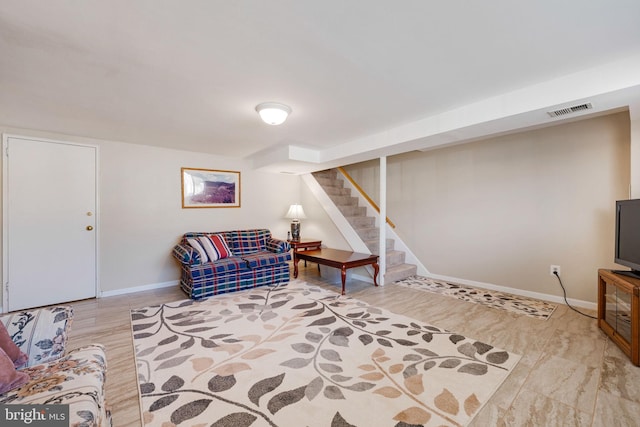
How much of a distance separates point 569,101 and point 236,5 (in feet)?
8.08

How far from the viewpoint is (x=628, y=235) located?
2.32 m

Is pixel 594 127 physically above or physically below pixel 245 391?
above

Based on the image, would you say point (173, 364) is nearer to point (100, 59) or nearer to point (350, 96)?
point (100, 59)

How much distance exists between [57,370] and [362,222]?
4.53 meters

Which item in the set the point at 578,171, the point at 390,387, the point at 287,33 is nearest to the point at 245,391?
the point at 390,387

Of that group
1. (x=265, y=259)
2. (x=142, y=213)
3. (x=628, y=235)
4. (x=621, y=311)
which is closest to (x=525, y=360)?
(x=621, y=311)

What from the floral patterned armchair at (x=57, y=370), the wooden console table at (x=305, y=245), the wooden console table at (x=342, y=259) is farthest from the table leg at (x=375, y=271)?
the floral patterned armchair at (x=57, y=370)

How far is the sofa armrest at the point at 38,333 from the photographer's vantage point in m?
1.40

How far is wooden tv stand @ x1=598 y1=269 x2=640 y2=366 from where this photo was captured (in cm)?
193

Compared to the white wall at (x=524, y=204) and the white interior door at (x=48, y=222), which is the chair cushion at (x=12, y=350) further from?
the white wall at (x=524, y=204)

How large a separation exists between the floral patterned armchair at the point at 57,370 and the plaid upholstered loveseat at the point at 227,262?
6.39 feet

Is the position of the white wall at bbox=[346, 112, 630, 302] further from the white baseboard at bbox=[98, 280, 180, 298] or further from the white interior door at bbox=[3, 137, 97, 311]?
the white interior door at bbox=[3, 137, 97, 311]

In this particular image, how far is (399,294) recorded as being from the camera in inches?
146

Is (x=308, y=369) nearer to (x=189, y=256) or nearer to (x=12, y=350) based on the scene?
(x=12, y=350)
